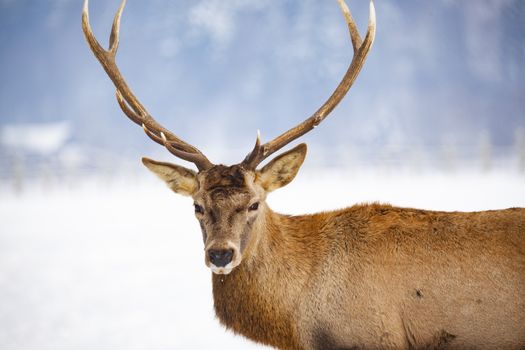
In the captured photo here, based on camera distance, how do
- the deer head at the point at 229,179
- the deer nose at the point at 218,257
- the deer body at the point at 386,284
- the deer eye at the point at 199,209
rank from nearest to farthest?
1. the deer body at the point at 386,284
2. the deer nose at the point at 218,257
3. the deer head at the point at 229,179
4. the deer eye at the point at 199,209

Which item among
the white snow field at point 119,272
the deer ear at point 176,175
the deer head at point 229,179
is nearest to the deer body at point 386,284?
the deer head at point 229,179

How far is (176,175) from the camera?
5.05 m

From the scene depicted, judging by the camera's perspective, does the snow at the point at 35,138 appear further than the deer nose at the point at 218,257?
Yes

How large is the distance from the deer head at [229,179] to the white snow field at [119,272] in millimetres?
2199

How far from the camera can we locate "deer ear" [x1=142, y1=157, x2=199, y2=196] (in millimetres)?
4969

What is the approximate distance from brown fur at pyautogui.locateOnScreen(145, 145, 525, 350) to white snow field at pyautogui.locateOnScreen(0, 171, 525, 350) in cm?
187

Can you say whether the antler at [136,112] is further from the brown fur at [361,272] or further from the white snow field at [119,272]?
the white snow field at [119,272]

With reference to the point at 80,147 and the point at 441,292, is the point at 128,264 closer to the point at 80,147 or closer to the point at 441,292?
the point at 441,292

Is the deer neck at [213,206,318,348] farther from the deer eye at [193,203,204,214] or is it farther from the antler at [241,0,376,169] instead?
the antler at [241,0,376,169]

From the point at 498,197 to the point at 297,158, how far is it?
8120 mm

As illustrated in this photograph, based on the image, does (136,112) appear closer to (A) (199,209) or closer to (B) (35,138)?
(A) (199,209)

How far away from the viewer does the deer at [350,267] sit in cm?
404

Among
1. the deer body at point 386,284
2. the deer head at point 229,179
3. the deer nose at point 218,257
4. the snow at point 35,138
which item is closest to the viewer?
the deer body at point 386,284

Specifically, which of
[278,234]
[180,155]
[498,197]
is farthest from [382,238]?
[498,197]
